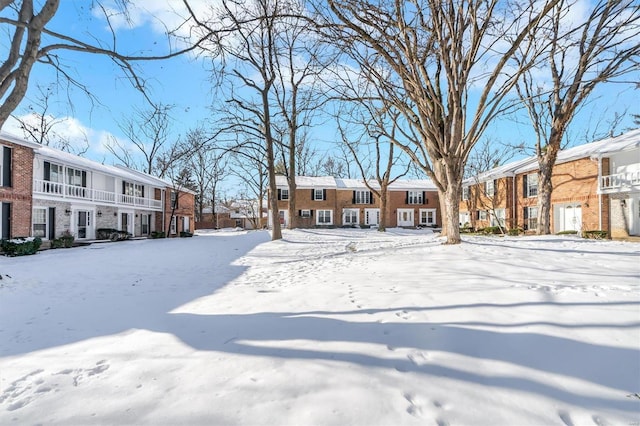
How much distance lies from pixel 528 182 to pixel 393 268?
23.4m

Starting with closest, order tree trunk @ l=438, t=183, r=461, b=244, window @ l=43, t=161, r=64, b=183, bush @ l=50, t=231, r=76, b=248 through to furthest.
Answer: tree trunk @ l=438, t=183, r=461, b=244
bush @ l=50, t=231, r=76, b=248
window @ l=43, t=161, r=64, b=183

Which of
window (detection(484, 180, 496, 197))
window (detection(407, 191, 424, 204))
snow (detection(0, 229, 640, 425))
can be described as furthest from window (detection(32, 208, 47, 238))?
window (detection(407, 191, 424, 204))

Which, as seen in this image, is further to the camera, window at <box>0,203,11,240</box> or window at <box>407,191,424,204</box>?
window at <box>407,191,424,204</box>

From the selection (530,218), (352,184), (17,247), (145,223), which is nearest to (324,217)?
(352,184)

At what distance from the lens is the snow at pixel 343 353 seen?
212 centimetres

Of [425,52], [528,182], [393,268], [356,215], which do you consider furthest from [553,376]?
[356,215]

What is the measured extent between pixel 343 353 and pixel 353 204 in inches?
1396

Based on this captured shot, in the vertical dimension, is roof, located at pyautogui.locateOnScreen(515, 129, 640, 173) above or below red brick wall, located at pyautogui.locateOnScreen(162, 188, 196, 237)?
above

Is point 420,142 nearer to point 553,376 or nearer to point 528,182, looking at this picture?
point 553,376

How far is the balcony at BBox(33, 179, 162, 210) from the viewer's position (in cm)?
1764

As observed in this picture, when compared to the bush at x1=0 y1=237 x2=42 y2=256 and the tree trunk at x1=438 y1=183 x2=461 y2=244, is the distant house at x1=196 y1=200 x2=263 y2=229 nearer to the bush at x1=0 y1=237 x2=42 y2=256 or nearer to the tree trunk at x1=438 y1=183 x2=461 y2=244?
the bush at x1=0 y1=237 x2=42 y2=256

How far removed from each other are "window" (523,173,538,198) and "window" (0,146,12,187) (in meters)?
32.2

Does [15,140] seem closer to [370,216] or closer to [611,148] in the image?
[611,148]

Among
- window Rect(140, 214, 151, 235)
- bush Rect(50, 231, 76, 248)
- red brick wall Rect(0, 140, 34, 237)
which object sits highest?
red brick wall Rect(0, 140, 34, 237)
